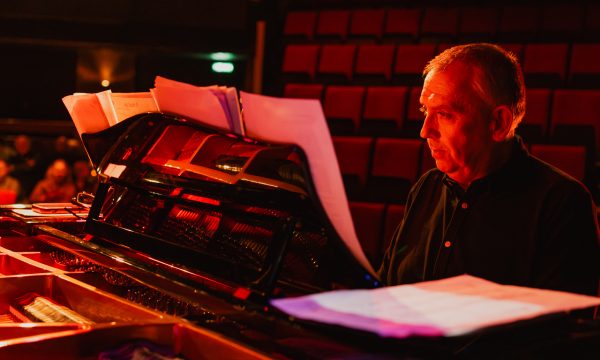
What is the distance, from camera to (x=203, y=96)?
1.19 metres

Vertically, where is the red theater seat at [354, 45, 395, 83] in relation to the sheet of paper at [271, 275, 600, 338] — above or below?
above

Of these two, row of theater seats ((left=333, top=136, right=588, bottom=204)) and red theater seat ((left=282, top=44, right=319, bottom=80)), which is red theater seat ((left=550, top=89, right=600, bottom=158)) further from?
red theater seat ((left=282, top=44, right=319, bottom=80))


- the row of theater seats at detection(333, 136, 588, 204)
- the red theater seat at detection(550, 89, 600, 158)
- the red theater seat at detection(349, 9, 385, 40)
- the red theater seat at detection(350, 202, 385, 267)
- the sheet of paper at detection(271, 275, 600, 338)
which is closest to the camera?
the sheet of paper at detection(271, 275, 600, 338)

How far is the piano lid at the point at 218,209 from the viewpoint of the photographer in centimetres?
111

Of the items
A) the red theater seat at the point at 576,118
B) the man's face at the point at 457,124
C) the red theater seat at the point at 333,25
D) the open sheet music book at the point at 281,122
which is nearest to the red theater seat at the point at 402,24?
the red theater seat at the point at 333,25

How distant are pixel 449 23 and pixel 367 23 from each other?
81 centimetres

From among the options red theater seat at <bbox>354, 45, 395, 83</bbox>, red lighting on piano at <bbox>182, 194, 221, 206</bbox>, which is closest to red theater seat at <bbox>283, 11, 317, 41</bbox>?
red theater seat at <bbox>354, 45, 395, 83</bbox>

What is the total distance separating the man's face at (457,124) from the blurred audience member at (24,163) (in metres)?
6.29

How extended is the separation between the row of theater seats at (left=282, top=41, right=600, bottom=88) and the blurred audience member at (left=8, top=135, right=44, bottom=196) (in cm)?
301

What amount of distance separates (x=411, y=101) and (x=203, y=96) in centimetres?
441

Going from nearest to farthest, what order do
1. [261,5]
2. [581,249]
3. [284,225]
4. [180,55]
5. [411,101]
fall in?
1. [284,225]
2. [581,249]
3. [411,101]
4. [261,5]
5. [180,55]

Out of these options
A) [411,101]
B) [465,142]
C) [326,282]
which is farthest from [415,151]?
[326,282]

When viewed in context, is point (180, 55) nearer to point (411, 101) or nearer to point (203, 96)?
point (411, 101)

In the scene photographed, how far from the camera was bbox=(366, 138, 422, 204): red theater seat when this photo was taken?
5012mm
